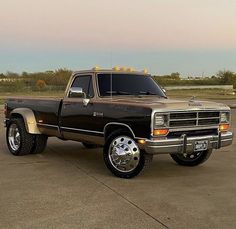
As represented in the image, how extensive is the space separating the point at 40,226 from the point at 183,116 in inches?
130

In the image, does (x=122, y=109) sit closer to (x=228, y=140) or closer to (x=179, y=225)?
(x=228, y=140)

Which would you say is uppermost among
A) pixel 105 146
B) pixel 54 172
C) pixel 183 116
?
pixel 183 116

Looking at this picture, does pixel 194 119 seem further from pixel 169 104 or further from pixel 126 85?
pixel 126 85

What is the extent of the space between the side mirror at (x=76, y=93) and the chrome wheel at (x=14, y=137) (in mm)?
2026

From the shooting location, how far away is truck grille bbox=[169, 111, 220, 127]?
7301 millimetres

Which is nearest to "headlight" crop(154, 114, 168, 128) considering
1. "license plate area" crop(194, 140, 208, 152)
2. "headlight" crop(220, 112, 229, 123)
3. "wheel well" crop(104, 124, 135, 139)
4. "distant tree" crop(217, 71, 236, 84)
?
"wheel well" crop(104, 124, 135, 139)

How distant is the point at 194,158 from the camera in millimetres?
8883

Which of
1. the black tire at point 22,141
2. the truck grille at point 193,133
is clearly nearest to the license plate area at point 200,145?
the truck grille at point 193,133

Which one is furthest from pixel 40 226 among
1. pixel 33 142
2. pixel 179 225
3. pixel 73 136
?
pixel 33 142

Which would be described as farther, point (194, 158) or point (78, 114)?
point (194, 158)

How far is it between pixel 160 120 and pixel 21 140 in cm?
402

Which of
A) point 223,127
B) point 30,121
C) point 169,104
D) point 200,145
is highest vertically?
point 169,104

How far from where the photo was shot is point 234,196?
6.45m

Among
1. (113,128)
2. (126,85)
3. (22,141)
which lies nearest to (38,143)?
(22,141)
